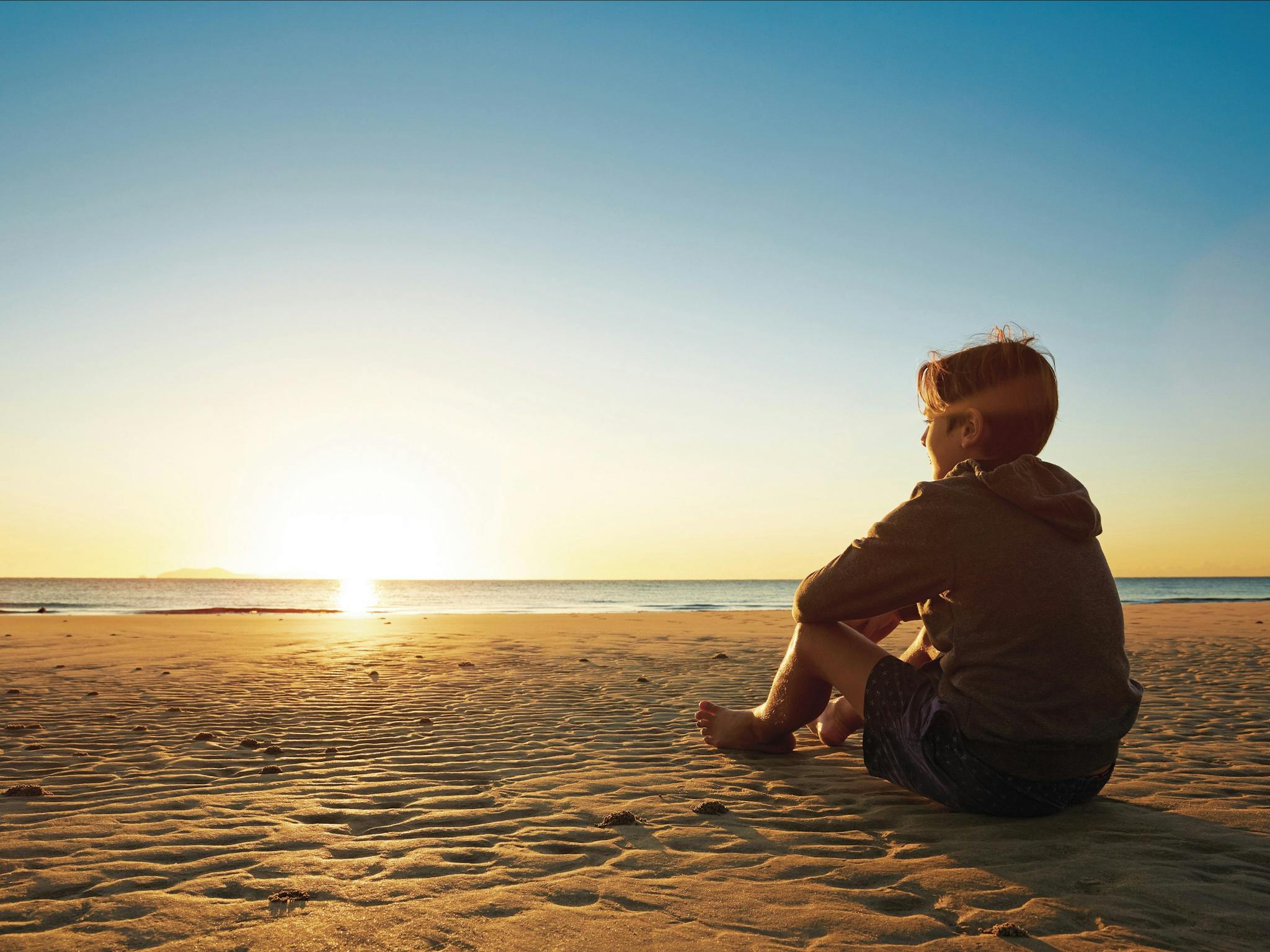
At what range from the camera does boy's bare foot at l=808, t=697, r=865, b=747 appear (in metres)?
4.12

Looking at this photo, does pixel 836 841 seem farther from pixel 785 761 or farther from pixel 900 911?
pixel 785 761

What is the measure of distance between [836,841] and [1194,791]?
6.27ft

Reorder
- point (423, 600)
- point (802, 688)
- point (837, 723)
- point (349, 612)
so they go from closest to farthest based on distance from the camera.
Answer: point (802, 688) → point (837, 723) → point (349, 612) → point (423, 600)

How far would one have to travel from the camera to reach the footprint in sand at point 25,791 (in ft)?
11.6

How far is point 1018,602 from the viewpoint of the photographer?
2607 mm

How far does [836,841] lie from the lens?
288 centimetres

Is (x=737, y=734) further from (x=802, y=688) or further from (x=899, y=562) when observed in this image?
(x=899, y=562)

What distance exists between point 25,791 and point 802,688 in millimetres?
3551

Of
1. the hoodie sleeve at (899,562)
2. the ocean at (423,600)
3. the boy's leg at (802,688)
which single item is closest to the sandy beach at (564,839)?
the boy's leg at (802,688)

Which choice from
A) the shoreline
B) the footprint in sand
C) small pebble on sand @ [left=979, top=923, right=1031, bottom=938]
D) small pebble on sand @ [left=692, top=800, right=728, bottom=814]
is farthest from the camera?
the shoreline

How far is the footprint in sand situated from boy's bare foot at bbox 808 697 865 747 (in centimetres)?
372

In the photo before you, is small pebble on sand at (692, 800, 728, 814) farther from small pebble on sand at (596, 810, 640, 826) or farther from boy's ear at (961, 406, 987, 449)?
boy's ear at (961, 406, 987, 449)

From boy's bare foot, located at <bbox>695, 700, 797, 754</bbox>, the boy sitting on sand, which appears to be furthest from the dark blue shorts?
boy's bare foot, located at <bbox>695, 700, 797, 754</bbox>

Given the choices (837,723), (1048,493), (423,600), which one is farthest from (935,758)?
(423,600)
